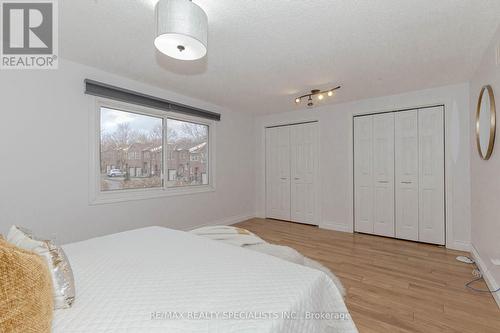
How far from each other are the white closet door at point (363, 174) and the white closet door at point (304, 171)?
0.76m

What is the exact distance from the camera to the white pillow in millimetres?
968

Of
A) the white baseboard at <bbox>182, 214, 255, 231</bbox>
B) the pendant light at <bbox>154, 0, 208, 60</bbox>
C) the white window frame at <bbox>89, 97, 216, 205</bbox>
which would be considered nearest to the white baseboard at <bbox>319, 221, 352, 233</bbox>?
the white baseboard at <bbox>182, 214, 255, 231</bbox>

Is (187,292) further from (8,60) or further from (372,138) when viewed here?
(372,138)

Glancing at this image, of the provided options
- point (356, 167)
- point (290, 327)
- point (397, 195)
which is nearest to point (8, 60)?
point (290, 327)

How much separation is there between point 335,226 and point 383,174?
1.27 m

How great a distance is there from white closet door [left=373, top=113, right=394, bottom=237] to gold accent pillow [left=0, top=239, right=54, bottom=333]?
4255 mm

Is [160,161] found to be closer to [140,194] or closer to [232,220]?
[140,194]

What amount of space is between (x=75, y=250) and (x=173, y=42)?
5.23 feet

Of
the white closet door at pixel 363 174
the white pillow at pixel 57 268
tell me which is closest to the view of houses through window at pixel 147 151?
the white pillow at pixel 57 268

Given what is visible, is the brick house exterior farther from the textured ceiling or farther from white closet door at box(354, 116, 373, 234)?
white closet door at box(354, 116, 373, 234)

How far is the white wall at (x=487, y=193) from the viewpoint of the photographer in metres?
2.05

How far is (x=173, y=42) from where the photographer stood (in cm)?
157

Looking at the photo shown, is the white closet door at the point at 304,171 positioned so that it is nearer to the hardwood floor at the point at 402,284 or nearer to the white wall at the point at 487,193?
the hardwood floor at the point at 402,284

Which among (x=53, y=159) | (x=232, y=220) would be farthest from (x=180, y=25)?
(x=232, y=220)
